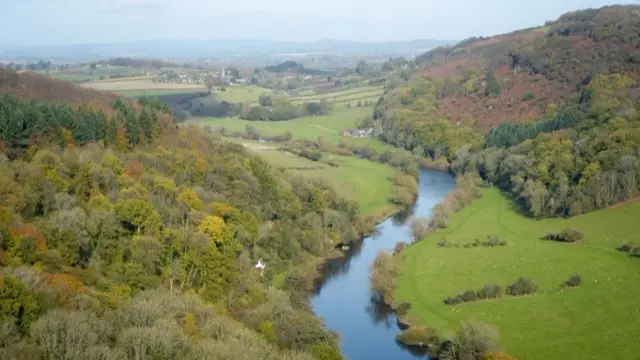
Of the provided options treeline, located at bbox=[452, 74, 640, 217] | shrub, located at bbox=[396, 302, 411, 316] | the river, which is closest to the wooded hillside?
the river

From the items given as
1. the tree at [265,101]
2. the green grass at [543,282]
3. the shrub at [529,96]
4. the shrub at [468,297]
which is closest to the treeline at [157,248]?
the green grass at [543,282]

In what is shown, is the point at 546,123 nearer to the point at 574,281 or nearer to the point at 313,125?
the point at 574,281

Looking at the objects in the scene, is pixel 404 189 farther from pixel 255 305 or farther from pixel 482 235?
pixel 255 305

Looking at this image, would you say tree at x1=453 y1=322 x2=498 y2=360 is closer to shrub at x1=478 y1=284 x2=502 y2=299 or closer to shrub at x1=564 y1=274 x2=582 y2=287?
shrub at x1=478 y1=284 x2=502 y2=299

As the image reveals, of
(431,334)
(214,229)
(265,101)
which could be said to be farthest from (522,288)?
(265,101)

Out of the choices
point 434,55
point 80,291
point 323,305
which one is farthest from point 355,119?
point 80,291

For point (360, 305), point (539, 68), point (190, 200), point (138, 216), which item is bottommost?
point (360, 305)
